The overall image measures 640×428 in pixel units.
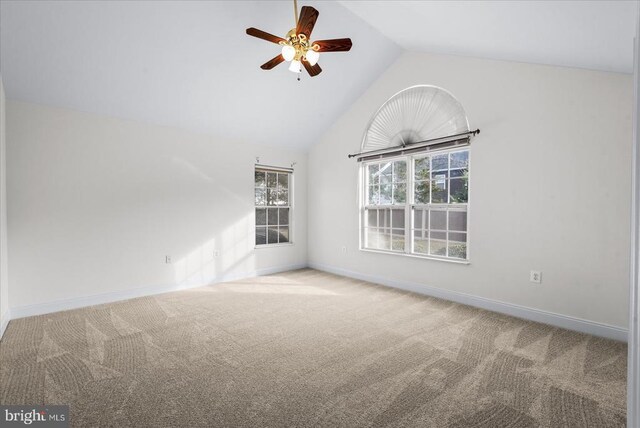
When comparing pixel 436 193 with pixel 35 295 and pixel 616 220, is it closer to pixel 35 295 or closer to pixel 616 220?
pixel 616 220

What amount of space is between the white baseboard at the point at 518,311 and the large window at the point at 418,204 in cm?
47

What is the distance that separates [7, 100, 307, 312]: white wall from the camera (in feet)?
11.9

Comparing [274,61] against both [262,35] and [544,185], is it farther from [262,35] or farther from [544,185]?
[544,185]

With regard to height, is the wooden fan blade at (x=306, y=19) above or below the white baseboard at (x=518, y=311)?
above

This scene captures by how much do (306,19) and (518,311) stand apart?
370cm

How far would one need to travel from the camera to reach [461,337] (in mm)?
3047

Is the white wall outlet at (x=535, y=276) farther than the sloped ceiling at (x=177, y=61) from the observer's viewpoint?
Yes

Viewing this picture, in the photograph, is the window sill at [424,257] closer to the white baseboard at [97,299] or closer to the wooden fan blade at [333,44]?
the white baseboard at [97,299]

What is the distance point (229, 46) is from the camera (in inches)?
147

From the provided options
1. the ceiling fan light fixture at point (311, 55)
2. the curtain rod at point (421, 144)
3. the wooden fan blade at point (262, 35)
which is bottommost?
the curtain rod at point (421, 144)

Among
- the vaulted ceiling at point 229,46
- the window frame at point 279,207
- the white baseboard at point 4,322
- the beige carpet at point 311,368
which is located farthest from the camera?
the window frame at point 279,207

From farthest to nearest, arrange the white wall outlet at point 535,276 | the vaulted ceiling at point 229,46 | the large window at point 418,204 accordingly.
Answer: the large window at point 418,204 < the white wall outlet at point 535,276 < the vaulted ceiling at point 229,46

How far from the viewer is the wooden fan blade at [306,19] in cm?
251

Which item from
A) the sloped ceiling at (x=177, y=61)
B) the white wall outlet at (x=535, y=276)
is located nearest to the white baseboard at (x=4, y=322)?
the sloped ceiling at (x=177, y=61)
